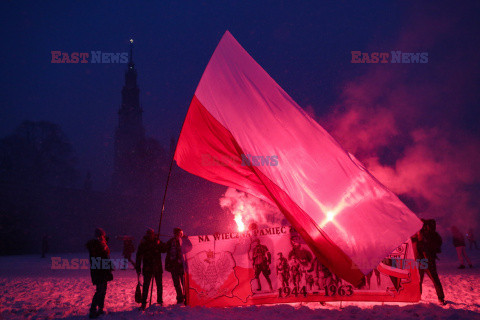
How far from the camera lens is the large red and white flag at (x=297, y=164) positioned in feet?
16.7

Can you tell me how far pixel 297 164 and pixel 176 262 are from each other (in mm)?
4235

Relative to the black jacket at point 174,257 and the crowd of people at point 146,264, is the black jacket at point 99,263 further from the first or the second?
the black jacket at point 174,257

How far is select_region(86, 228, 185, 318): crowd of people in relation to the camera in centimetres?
659

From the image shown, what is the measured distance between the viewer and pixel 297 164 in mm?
5664

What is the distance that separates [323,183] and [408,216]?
1553 millimetres

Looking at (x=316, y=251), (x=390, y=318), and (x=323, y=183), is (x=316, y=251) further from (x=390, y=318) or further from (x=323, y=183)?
(x=390, y=318)

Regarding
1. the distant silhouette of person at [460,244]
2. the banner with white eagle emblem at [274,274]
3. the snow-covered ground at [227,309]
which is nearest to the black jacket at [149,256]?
the banner with white eagle emblem at [274,274]

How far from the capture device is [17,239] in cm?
2877

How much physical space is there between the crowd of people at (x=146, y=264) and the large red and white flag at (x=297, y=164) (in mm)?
2554

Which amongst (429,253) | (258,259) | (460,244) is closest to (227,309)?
(258,259)

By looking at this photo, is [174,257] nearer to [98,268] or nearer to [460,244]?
[98,268]

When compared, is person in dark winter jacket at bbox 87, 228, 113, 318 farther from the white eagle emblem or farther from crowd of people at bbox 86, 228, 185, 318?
the white eagle emblem

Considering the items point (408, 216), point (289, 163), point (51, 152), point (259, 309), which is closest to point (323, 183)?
point (289, 163)

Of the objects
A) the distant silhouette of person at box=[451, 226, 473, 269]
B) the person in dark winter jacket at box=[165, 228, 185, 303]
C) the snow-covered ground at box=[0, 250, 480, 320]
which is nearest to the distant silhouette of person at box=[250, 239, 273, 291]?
the snow-covered ground at box=[0, 250, 480, 320]
